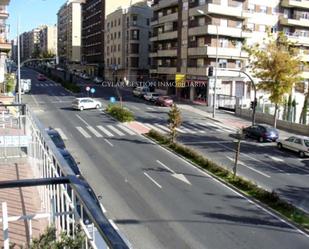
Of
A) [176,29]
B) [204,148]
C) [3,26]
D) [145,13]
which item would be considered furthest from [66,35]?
[204,148]

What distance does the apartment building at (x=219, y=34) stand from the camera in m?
57.5

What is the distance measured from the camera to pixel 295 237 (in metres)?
14.7

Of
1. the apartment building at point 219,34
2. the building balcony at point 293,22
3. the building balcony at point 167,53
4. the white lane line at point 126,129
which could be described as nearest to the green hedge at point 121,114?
the white lane line at point 126,129

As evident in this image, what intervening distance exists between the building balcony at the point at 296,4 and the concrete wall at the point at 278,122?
912 inches

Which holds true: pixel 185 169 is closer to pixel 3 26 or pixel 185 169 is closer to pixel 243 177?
pixel 243 177

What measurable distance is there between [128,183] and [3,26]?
21.6 metres

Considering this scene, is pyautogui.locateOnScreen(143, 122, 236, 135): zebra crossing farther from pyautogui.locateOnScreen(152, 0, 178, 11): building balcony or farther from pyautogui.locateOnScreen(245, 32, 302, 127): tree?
pyautogui.locateOnScreen(152, 0, 178, 11): building balcony

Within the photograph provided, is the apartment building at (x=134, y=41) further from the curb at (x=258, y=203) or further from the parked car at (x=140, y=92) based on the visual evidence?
the curb at (x=258, y=203)

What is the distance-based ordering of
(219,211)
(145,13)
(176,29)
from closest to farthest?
(219,211) < (176,29) < (145,13)

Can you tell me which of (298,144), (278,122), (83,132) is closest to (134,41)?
(278,122)

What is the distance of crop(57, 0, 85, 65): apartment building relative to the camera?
145m

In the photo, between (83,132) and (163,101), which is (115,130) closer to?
(83,132)

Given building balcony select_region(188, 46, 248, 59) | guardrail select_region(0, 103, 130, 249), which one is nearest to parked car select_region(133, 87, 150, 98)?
building balcony select_region(188, 46, 248, 59)

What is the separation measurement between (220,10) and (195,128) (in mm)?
23755
